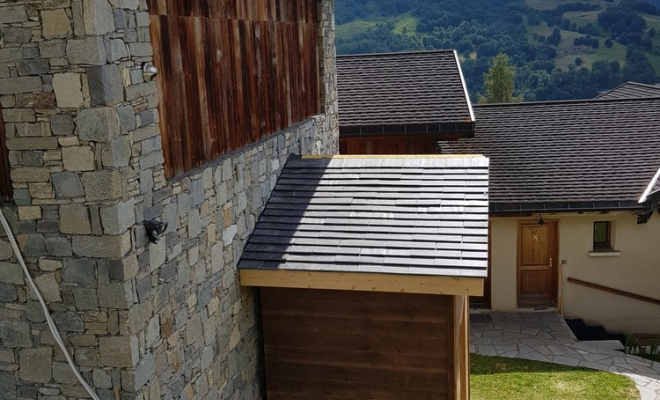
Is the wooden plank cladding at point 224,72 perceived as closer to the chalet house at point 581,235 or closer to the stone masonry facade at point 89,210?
the stone masonry facade at point 89,210

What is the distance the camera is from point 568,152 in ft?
43.8

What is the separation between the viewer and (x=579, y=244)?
12.3 meters

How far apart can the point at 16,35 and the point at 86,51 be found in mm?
514

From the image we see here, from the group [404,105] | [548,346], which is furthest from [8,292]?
[404,105]

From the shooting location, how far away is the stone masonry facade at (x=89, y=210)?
4105 mm

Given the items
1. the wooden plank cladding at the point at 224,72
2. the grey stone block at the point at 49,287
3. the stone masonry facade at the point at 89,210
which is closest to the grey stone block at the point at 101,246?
the stone masonry facade at the point at 89,210

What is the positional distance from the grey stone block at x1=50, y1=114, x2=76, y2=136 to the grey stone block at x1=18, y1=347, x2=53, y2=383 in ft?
5.09

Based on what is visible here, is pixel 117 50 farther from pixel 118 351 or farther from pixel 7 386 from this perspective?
pixel 7 386

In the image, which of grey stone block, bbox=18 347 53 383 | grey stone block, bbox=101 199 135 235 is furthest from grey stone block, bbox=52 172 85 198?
grey stone block, bbox=18 347 53 383

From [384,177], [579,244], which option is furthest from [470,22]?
[384,177]

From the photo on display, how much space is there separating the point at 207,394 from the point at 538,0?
236 ft

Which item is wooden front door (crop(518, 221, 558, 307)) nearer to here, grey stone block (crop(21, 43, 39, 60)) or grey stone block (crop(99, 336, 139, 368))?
grey stone block (crop(99, 336, 139, 368))

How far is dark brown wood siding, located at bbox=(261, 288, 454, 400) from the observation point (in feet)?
19.9

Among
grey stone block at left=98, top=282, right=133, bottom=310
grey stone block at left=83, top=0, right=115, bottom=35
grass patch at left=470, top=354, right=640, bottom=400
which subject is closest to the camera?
grey stone block at left=83, top=0, right=115, bottom=35
